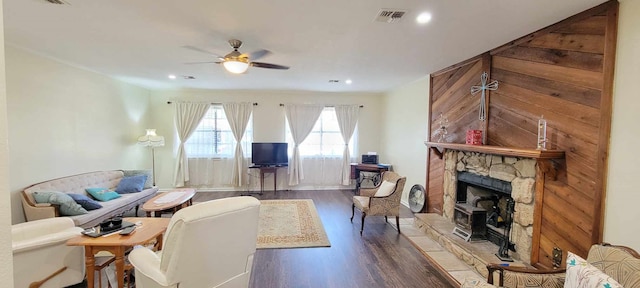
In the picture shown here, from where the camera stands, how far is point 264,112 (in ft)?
22.1

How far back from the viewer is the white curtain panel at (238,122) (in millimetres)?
6523

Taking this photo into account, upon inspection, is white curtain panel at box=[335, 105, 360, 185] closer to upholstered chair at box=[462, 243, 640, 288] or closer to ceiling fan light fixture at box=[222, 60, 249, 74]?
ceiling fan light fixture at box=[222, 60, 249, 74]

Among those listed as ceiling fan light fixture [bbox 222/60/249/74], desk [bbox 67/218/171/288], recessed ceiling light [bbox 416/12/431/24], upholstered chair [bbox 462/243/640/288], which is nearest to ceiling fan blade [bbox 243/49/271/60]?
ceiling fan light fixture [bbox 222/60/249/74]

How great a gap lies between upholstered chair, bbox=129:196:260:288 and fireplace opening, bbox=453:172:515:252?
263 centimetres

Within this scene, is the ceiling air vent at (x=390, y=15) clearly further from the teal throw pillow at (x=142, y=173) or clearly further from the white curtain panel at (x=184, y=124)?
the white curtain panel at (x=184, y=124)

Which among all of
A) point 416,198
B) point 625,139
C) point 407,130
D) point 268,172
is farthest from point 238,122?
point 625,139

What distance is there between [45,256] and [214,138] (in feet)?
14.8

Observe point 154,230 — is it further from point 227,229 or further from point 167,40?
point 167,40

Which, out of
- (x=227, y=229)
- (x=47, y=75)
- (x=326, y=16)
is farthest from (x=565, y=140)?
(x=47, y=75)

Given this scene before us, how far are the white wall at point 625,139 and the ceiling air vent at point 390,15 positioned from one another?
5.17ft

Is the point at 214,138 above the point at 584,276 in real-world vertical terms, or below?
above

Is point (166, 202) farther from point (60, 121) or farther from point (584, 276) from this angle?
point (584, 276)

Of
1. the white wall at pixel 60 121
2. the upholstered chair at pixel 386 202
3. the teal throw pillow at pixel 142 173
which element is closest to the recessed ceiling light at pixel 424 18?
the upholstered chair at pixel 386 202

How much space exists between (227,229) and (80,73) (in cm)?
435
